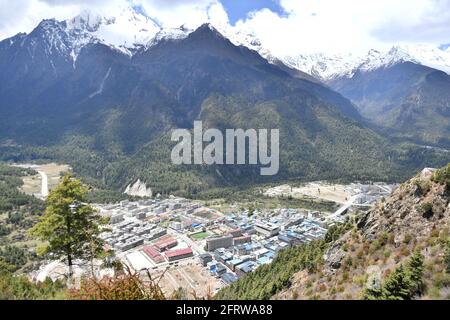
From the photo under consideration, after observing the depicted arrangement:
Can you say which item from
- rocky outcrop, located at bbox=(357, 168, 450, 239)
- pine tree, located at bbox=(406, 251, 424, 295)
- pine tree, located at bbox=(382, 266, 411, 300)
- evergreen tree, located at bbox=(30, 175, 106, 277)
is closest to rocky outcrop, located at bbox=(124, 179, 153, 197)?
rocky outcrop, located at bbox=(357, 168, 450, 239)

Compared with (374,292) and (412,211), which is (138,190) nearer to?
(412,211)

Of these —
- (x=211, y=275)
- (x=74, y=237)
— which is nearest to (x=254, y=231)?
(x=211, y=275)

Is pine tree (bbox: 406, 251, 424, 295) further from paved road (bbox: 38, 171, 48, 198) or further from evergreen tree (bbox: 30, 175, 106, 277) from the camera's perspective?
paved road (bbox: 38, 171, 48, 198)

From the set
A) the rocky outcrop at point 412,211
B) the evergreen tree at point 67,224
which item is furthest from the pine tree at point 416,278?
the evergreen tree at point 67,224
